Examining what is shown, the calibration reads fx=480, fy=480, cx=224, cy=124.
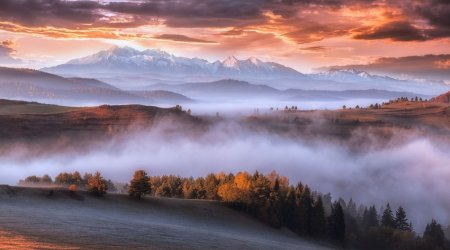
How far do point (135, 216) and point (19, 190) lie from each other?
22095 millimetres

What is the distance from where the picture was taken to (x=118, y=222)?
75.9m

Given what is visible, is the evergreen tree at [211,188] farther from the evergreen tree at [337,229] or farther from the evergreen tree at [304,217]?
the evergreen tree at [337,229]

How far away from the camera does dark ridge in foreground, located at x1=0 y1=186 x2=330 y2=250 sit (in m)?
59.4

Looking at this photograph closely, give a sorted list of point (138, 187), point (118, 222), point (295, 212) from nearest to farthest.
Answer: point (118, 222) → point (138, 187) → point (295, 212)

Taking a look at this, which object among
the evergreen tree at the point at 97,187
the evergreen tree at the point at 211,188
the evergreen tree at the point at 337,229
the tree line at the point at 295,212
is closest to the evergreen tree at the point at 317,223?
the tree line at the point at 295,212

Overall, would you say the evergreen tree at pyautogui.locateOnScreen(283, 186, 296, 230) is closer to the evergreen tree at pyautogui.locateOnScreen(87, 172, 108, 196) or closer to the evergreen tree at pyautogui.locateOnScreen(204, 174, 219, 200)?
the evergreen tree at pyautogui.locateOnScreen(204, 174, 219, 200)

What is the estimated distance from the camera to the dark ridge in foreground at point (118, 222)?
59375mm

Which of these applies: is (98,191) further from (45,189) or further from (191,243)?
(191,243)

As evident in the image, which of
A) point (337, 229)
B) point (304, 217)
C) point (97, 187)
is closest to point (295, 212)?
point (304, 217)

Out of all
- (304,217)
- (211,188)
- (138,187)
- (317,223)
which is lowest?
(317,223)

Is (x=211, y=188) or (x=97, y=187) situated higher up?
(x=97, y=187)

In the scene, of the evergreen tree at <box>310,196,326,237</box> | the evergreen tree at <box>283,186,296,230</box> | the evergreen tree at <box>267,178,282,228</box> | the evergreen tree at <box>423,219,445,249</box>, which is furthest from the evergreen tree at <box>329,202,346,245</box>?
the evergreen tree at <box>423,219,445,249</box>

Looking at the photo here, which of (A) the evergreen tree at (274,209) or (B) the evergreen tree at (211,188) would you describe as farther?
(B) the evergreen tree at (211,188)

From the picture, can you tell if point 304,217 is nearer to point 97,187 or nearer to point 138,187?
point 138,187
